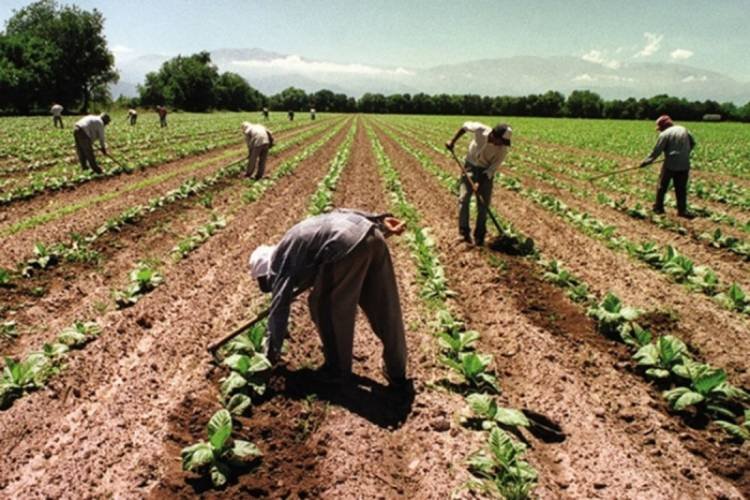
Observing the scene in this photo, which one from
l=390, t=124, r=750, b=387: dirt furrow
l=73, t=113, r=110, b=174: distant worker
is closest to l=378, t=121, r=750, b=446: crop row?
l=390, t=124, r=750, b=387: dirt furrow

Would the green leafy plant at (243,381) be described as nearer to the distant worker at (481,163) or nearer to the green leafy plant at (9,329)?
the green leafy plant at (9,329)

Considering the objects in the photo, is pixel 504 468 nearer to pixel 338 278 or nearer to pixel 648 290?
pixel 338 278

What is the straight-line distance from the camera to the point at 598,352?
5570mm

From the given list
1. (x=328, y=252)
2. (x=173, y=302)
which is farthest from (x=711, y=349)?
(x=173, y=302)

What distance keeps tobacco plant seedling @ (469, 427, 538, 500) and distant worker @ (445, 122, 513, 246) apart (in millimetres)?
5249

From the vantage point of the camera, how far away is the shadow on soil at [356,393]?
4.46 metres

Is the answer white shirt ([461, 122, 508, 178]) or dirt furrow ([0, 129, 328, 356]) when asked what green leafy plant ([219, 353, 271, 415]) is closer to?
dirt furrow ([0, 129, 328, 356])

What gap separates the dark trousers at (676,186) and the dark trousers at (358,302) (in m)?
9.97

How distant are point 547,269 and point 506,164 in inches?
551

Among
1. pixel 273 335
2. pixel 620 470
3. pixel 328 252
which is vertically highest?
pixel 328 252

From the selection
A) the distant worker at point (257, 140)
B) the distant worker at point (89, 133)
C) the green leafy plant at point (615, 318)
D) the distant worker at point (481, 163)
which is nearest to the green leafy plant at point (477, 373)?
the green leafy plant at point (615, 318)

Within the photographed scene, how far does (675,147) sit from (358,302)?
33.4ft

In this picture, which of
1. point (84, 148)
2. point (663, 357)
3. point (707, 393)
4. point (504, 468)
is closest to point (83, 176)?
point (84, 148)

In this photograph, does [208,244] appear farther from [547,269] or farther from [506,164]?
[506,164]
